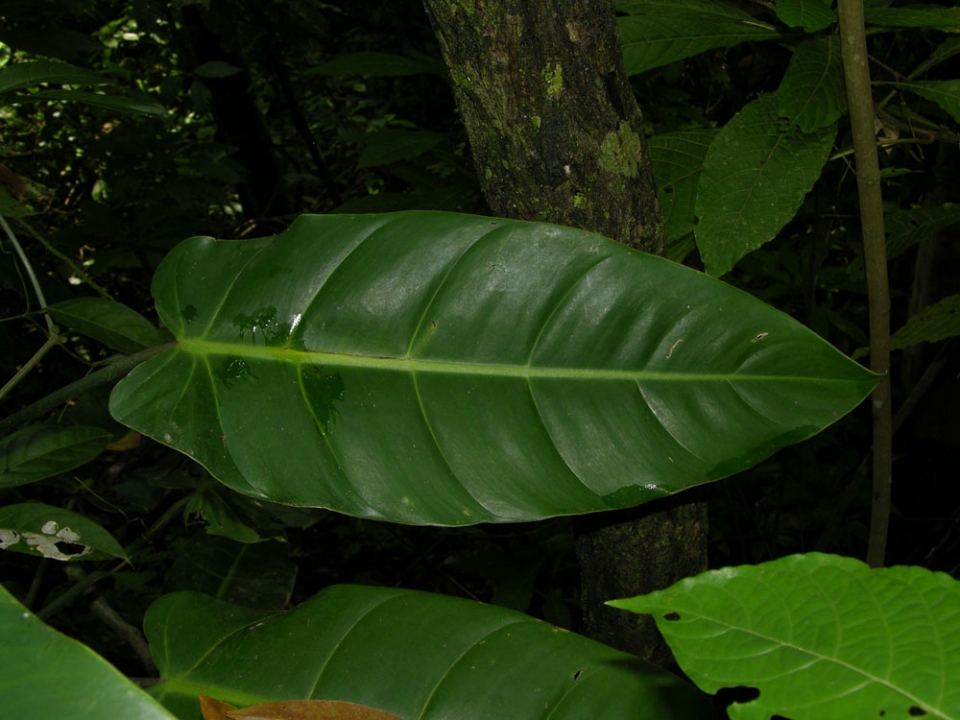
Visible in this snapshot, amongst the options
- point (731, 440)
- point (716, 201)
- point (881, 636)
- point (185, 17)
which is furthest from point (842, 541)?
point (185, 17)

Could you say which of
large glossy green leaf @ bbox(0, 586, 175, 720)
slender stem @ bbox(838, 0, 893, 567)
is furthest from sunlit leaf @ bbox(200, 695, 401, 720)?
slender stem @ bbox(838, 0, 893, 567)

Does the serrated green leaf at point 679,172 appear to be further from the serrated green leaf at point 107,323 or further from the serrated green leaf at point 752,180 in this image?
the serrated green leaf at point 107,323

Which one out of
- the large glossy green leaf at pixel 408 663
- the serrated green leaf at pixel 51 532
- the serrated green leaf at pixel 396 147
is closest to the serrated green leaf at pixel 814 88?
the large glossy green leaf at pixel 408 663

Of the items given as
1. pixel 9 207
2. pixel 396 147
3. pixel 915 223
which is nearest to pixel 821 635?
pixel 915 223

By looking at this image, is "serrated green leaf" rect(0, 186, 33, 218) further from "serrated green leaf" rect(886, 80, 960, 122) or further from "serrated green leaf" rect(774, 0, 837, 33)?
"serrated green leaf" rect(886, 80, 960, 122)

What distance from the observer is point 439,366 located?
2.64 ft

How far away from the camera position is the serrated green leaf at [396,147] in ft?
5.52

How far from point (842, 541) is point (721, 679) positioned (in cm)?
203

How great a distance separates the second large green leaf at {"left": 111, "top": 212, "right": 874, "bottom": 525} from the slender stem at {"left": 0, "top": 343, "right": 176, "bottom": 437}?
3 cm

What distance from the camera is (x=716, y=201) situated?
0.96 meters

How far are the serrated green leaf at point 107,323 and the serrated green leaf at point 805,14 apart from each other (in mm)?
906

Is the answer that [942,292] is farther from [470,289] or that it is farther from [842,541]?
[470,289]

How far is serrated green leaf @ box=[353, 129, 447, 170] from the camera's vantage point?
5.52ft

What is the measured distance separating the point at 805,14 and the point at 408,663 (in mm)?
843
